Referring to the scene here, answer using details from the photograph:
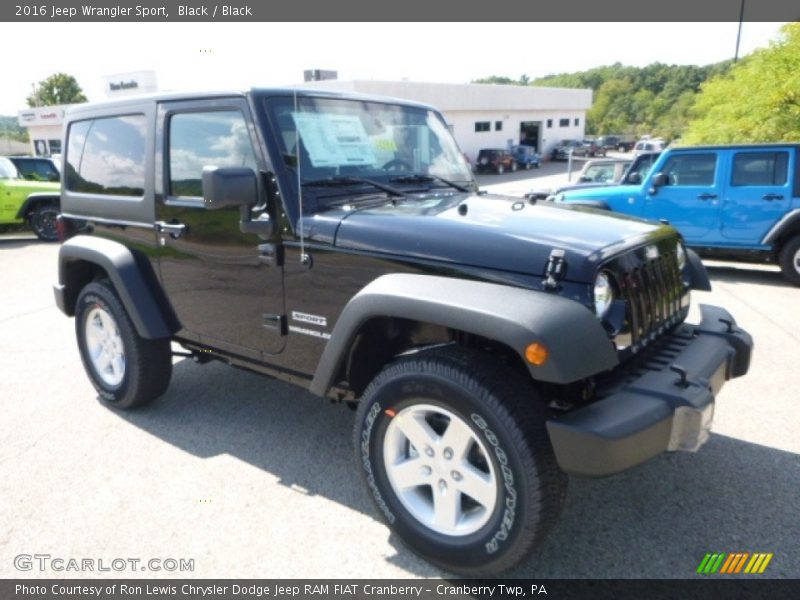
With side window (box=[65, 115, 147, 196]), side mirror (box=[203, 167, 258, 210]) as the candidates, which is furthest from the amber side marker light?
side window (box=[65, 115, 147, 196])

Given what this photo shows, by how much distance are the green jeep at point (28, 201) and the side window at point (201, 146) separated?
36.0 feet

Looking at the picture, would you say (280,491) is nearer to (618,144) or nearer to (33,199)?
(33,199)

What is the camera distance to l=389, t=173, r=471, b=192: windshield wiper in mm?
3498

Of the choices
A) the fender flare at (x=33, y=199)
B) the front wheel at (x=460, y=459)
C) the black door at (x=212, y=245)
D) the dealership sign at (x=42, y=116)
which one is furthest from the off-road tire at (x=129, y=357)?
the dealership sign at (x=42, y=116)

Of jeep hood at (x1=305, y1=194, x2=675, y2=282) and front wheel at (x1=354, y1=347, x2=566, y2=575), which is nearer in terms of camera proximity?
front wheel at (x1=354, y1=347, x2=566, y2=575)

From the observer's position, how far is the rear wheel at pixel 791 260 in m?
7.67

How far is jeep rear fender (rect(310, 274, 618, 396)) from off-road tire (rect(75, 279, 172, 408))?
6.40 ft

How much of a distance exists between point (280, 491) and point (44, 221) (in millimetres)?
12243

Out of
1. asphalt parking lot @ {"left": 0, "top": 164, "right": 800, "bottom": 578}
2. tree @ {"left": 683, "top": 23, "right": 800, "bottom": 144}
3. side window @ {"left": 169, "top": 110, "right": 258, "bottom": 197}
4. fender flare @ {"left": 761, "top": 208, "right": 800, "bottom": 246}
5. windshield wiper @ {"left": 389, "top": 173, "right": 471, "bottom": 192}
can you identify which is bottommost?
asphalt parking lot @ {"left": 0, "top": 164, "right": 800, "bottom": 578}

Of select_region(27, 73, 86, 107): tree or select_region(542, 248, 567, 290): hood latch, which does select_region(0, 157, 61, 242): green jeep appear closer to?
select_region(542, 248, 567, 290): hood latch

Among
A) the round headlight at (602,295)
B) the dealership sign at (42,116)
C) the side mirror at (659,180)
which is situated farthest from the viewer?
the dealership sign at (42,116)

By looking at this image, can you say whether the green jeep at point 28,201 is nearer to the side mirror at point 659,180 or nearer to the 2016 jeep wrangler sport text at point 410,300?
the 2016 jeep wrangler sport text at point 410,300

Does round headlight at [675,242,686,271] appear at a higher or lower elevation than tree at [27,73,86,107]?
lower

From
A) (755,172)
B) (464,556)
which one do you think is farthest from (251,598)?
(755,172)
